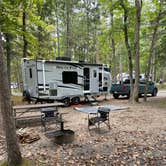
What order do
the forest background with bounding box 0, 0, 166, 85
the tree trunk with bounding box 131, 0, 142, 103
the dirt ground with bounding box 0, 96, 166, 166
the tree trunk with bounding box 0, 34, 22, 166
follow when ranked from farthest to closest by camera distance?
the tree trunk with bounding box 131, 0, 142, 103
the forest background with bounding box 0, 0, 166, 85
the dirt ground with bounding box 0, 96, 166, 166
the tree trunk with bounding box 0, 34, 22, 166

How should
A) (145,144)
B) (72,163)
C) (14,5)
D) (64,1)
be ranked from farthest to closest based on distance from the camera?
(64,1) → (14,5) → (145,144) → (72,163)

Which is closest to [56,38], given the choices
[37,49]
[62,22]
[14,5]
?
[62,22]

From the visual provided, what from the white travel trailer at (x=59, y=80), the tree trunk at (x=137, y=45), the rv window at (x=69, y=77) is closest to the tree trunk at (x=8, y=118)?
the white travel trailer at (x=59, y=80)

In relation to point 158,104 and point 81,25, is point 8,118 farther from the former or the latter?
point 81,25

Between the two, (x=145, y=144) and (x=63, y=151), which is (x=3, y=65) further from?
(x=145, y=144)

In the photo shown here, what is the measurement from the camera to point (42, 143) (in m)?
5.10

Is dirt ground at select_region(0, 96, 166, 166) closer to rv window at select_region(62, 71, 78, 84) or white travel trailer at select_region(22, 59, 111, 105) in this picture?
white travel trailer at select_region(22, 59, 111, 105)

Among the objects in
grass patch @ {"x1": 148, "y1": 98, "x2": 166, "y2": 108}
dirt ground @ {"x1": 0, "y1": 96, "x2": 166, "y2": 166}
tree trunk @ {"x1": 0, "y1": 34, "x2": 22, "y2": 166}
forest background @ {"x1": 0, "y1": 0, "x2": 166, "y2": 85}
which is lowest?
grass patch @ {"x1": 148, "y1": 98, "x2": 166, "y2": 108}

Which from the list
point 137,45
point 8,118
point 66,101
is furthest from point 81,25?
point 8,118

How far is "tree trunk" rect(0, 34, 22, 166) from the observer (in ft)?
10.5

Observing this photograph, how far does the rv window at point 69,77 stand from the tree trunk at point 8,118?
26.2 ft

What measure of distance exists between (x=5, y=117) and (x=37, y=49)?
1304 cm

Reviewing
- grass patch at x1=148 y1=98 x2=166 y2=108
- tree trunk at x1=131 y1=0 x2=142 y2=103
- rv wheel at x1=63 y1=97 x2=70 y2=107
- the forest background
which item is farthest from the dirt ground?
the forest background

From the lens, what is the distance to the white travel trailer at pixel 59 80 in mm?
10531
